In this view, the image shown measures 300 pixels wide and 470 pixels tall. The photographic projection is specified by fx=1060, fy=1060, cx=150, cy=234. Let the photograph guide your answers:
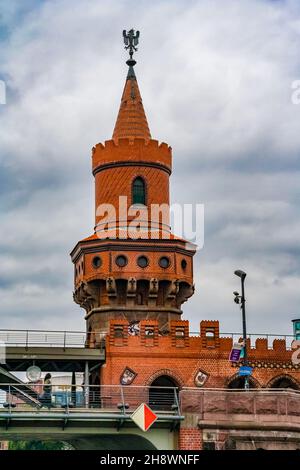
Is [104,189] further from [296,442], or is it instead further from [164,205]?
[296,442]

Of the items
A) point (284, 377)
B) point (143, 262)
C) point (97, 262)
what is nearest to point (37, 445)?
point (97, 262)

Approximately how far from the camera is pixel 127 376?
2259 inches

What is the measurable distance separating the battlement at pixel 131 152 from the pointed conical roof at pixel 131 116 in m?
0.59

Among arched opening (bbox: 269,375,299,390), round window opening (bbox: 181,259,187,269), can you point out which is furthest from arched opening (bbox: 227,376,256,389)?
round window opening (bbox: 181,259,187,269)

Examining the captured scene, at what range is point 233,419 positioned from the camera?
41375 mm

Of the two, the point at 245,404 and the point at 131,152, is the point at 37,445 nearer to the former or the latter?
the point at 131,152

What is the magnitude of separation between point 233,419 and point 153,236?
2259cm

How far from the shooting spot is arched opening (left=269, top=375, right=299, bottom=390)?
5897 cm

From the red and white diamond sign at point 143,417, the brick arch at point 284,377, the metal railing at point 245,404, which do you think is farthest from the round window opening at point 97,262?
the red and white diamond sign at point 143,417

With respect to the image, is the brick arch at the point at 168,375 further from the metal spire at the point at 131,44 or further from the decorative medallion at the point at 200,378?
the metal spire at the point at 131,44

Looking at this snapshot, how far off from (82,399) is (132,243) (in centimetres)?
1164

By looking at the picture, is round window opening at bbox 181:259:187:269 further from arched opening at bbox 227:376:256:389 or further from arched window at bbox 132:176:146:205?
arched opening at bbox 227:376:256:389

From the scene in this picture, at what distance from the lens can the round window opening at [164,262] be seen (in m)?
62.0
